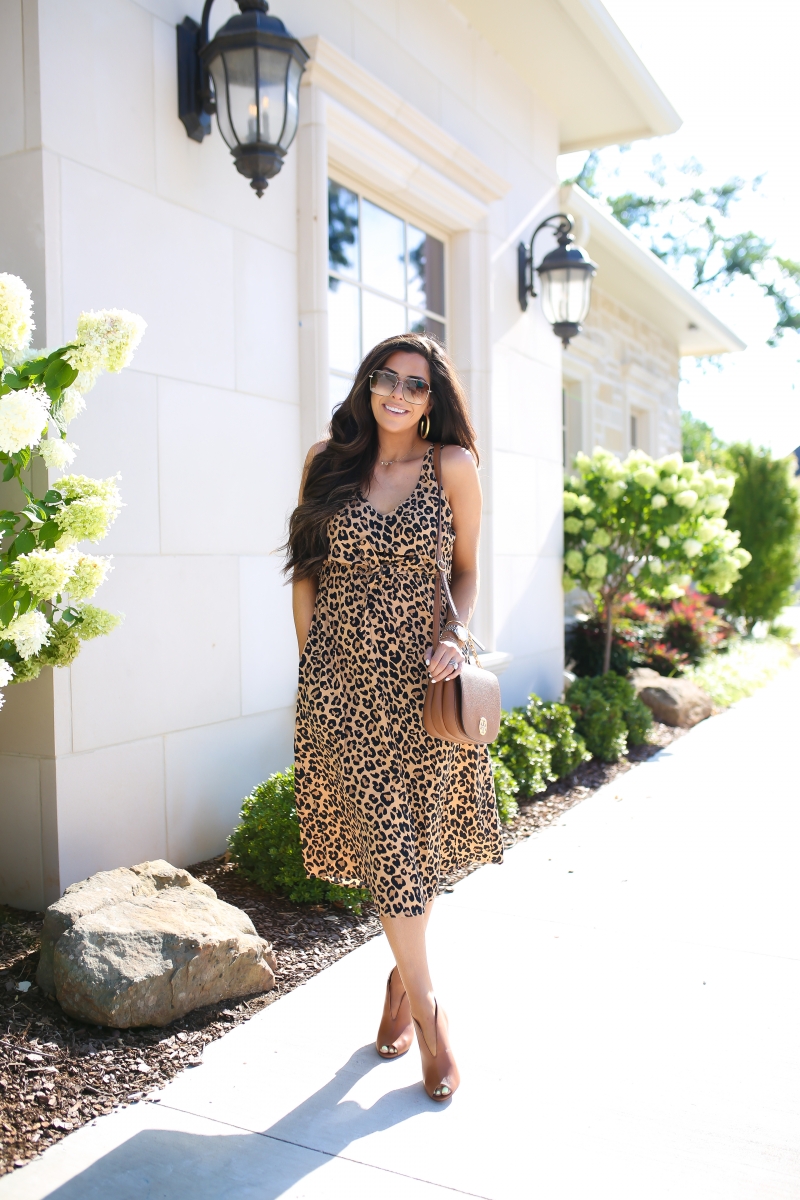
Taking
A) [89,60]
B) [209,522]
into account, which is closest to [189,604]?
[209,522]

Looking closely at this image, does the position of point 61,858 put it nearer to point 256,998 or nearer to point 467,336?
point 256,998

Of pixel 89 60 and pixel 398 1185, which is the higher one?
pixel 89 60

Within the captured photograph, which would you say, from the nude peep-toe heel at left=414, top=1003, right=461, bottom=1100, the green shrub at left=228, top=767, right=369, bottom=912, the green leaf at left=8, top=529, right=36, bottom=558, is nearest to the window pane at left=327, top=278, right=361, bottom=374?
the green shrub at left=228, top=767, right=369, bottom=912

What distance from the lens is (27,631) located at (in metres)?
2.27

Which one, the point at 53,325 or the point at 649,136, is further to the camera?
the point at 649,136

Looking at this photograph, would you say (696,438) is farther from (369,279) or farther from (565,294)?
(369,279)

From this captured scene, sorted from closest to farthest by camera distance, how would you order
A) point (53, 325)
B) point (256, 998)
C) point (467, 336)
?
point (256, 998) → point (53, 325) → point (467, 336)

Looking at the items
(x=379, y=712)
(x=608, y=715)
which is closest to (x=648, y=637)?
(x=608, y=715)

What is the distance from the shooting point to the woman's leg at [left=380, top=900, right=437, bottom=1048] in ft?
7.31

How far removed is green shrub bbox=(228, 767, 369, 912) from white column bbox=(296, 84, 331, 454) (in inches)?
63.0

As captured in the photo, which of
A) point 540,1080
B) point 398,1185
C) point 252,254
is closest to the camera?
point 398,1185

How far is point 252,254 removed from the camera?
13.3 feet

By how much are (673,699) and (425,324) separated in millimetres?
3338

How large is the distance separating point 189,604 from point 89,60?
1.93 meters
